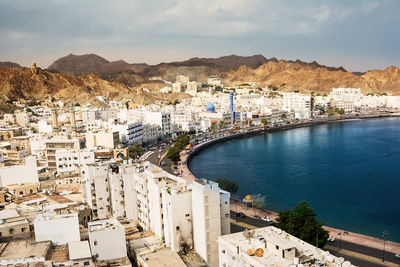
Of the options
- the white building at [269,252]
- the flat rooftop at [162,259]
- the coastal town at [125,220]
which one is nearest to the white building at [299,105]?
the coastal town at [125,220]

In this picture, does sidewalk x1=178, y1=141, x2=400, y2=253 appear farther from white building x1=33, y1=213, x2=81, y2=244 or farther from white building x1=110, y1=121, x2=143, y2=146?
white building x1=110, y1=121, x2=143, y2=146

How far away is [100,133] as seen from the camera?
108 feet

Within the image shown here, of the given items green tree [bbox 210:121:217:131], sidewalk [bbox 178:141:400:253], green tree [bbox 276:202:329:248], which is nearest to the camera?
green tree [bbox 276:202:329:248]

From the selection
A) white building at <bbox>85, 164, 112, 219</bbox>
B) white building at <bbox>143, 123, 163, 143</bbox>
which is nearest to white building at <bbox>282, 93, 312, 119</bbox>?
white building at <bbox>143, 123, 163, 143</bbox>

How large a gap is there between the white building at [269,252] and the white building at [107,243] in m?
3.46

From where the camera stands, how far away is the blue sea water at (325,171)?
863 inches

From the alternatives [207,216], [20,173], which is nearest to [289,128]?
[20,173]

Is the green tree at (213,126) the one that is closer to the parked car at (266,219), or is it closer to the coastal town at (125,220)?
the coastal town at (125,220)

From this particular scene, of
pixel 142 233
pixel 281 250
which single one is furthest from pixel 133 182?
pixel 281 250

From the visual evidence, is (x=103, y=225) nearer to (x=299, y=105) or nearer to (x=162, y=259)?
(x=162, y=259)

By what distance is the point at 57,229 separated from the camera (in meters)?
12.0

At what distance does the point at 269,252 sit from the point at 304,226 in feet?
18.8

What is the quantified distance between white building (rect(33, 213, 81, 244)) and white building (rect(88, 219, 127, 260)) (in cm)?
73

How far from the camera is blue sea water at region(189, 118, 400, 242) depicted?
71.9 feet
